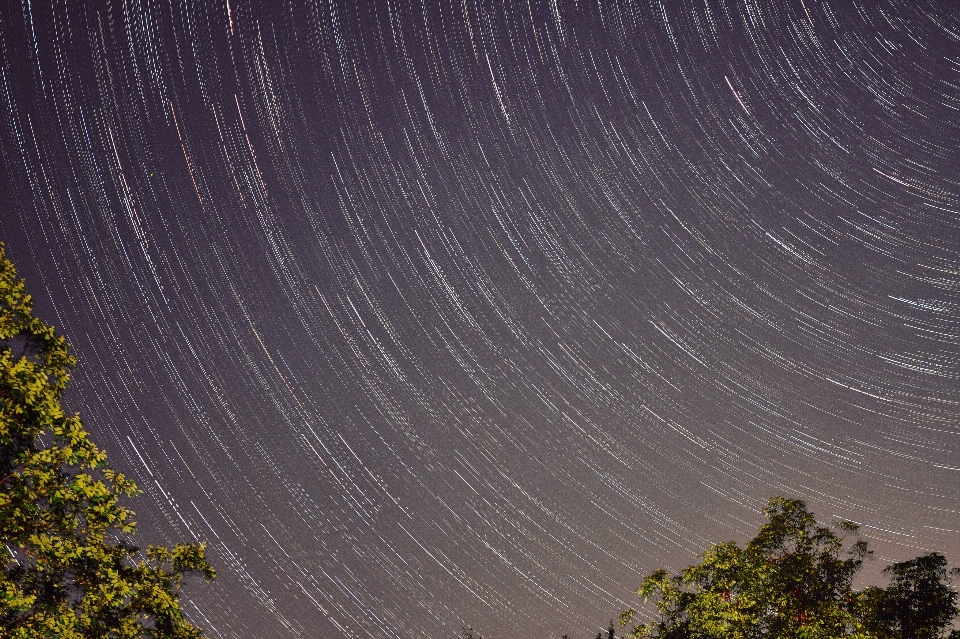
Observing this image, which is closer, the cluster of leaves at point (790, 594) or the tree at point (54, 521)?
A: the tree at point (54, 521)

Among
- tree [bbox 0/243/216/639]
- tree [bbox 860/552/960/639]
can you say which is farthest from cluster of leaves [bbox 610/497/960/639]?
tree [bbox 0/243/216/639]

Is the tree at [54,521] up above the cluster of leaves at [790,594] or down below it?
below

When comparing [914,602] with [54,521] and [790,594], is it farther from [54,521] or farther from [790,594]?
[54,521]

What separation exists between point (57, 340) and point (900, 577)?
1419 cm

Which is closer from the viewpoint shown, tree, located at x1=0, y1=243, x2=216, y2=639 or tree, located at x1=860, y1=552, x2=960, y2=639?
tree, located at x1=0, y1=243, x2=216, y2=639

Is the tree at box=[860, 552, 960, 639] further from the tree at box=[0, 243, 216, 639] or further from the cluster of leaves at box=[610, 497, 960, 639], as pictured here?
the tree at box=[0, 243, 216, 639]

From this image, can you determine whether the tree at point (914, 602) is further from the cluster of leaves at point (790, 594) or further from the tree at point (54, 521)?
the tree at point (54, 521)

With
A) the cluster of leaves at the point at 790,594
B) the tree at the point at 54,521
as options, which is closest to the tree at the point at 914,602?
the cluster of leaves at the point at 790,594

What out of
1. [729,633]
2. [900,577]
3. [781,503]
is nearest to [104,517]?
[729,633]

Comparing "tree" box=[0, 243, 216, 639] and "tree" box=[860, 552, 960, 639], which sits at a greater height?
"tree" box=[860, 552, 960, 639]

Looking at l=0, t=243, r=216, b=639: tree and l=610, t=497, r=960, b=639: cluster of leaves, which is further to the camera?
l=610, t=497, r=960, b=639: cluster of leaves

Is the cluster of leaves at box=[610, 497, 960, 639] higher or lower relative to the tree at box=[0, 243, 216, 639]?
higher

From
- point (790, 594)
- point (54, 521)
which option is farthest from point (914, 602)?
point (54, 521)

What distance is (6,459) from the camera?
25.2 feet
